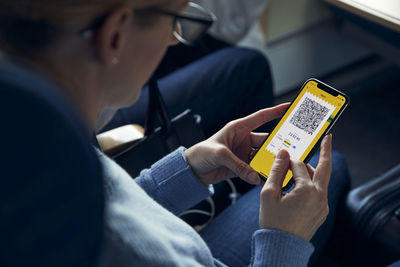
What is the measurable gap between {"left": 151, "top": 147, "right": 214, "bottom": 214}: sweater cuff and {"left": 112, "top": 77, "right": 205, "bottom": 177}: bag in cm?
10

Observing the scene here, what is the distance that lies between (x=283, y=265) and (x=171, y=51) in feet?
3.06

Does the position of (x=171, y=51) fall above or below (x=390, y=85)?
above

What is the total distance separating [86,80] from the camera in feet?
1.28

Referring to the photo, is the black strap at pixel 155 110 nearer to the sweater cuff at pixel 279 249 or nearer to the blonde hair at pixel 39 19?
the sweater cuff at pixel 279 249

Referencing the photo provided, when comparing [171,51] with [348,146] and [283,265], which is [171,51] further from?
[283,265]

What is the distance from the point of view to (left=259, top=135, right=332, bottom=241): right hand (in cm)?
54

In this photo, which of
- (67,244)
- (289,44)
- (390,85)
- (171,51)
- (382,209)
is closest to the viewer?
(67,244)

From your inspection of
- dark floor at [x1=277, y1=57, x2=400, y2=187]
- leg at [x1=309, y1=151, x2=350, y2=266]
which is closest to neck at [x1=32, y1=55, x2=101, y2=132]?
leg at [x1=309, y1=151, x2=350, y2=266]

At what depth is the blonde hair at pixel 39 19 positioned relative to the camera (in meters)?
0.34

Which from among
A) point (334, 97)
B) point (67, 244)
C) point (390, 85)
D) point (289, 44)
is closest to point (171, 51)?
point (289, 44)

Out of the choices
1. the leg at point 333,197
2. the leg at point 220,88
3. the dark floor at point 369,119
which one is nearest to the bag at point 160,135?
the leg at point 220,88

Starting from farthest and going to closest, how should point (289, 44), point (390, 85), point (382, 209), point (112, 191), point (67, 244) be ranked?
point (390, 85), point (289, 44), point (382, 209), point (112, 191), point (67, 244)

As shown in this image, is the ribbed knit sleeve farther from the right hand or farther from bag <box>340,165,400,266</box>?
bag <box>340,165,400,266</box>

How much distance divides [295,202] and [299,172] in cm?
5
